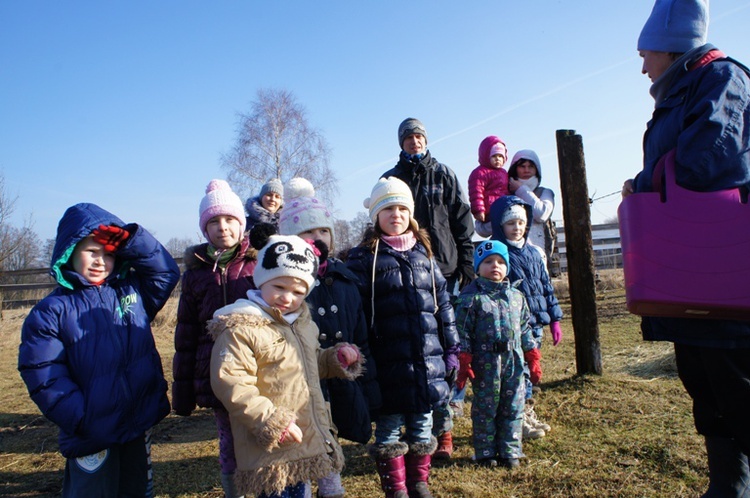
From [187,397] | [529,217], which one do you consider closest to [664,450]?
[529,217]

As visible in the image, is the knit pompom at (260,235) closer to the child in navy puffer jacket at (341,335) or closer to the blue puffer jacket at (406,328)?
the child in navy puffer jacket at (341,335)

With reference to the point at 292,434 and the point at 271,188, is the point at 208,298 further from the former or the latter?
the point at 271,188

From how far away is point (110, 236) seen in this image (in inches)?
111

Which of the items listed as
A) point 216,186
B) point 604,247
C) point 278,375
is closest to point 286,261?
point 278,375

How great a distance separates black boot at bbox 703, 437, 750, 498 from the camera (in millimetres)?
2430

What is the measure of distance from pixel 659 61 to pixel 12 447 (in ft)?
17.9

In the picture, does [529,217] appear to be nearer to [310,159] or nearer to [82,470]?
[82,470]

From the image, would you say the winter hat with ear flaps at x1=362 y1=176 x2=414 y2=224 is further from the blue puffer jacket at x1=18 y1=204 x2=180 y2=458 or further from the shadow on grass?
the shadow on grass

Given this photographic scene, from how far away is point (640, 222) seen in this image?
2236mm

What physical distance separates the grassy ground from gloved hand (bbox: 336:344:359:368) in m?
1.13

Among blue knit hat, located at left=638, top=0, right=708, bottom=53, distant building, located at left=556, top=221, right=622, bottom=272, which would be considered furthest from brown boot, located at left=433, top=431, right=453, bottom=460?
distant building, located at left=556, top=221, right=622, bottom=272

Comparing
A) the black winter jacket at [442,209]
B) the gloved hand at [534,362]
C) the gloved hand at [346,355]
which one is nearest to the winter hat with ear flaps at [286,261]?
the gloved hand at [346,355]

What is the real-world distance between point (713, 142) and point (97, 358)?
2841mm

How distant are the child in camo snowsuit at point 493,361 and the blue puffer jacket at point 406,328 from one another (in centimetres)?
41
